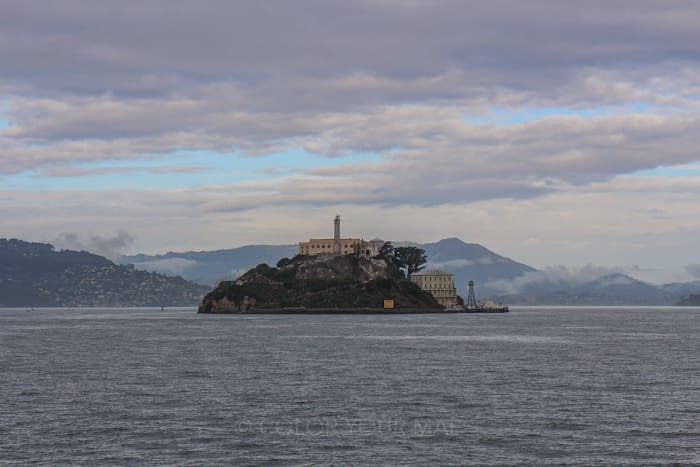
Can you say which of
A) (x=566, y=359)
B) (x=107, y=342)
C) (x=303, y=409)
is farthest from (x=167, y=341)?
(x=303, y=409)

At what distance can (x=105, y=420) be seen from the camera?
60750 mm

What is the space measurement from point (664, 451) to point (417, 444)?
13361mm

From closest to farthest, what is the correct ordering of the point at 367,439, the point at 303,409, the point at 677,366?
the point at 367,439 < the point at 303,409 < the point at 677,366

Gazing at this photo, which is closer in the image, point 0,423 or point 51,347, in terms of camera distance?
point 0,423

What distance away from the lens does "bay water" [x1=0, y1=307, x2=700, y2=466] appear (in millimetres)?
50219

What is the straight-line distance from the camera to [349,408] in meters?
65.8

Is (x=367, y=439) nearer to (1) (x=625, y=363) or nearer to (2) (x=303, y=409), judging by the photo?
(2) (x=303, y=409)

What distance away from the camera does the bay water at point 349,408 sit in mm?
50219

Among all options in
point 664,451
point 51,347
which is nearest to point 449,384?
point 664,451

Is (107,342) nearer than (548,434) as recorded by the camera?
No

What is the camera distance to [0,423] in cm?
5922

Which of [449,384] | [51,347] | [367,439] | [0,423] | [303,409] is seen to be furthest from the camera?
[51,347]

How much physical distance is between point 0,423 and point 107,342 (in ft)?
297

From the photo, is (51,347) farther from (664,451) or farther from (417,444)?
(664,451)
